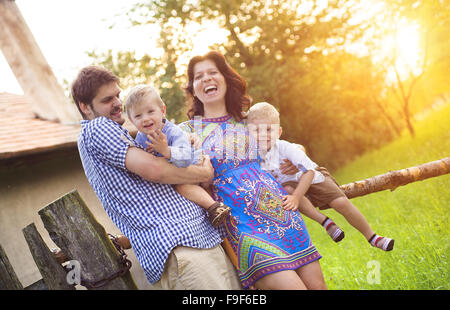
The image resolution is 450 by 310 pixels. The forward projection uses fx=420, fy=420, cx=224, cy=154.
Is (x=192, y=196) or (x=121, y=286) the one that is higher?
(x=192, y=196)

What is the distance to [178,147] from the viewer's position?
2350mm

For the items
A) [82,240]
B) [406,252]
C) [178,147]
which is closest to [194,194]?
[178,147]

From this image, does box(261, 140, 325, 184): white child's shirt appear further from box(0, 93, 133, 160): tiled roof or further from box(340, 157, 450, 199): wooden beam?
box(0, 93, 133, 160): tiled roof

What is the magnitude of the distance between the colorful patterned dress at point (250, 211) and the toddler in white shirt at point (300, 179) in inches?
6.0

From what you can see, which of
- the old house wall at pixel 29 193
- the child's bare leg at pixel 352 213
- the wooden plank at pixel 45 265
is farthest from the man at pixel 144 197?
the old house wall at pixel 29 193

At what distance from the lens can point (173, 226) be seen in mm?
2207

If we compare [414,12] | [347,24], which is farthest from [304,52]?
[414,12]

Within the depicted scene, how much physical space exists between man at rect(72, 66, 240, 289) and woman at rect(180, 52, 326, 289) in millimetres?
270

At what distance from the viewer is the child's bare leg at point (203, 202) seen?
238 cm

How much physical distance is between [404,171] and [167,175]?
2.26 metres

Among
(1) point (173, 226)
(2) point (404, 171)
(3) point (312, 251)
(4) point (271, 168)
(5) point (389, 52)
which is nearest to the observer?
(1) point (173, 226)

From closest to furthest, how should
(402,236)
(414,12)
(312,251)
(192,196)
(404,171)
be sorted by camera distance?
(192,196), (312,251), (404,171), (402,236), (414,12)

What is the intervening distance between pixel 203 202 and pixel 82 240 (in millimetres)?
684
